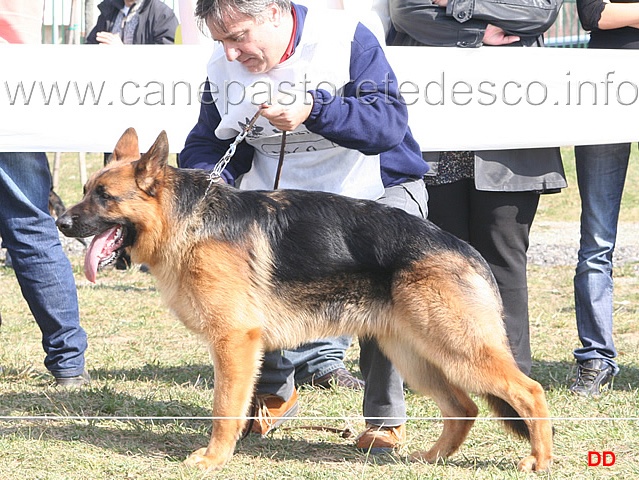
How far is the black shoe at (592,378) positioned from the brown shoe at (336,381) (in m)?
1.12

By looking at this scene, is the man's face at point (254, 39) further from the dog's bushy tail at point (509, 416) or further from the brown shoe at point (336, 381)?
the brown shoe at point (336, 381)

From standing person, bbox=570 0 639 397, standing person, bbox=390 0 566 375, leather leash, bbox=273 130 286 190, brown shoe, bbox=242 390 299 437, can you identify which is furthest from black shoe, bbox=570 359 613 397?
leather leash, bbox=273 130 286 190

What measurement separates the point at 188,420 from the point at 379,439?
37.6 inches

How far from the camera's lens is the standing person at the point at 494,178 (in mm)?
4680

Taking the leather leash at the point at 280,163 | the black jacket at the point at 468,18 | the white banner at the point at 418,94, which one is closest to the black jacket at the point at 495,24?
the black jacket at the point at 468,18

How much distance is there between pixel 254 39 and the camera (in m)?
3.76

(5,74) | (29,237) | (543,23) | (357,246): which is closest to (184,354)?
(29,237)

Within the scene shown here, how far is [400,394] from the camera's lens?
13.2ft

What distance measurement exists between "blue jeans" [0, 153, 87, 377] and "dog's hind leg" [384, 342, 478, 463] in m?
1.97

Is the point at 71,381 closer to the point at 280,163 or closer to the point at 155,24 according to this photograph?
the point at 280,163

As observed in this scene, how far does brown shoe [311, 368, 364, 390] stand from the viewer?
4.98m

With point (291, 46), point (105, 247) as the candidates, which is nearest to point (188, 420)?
point (105, 247)

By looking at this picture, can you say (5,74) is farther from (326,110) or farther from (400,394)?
(400,394)

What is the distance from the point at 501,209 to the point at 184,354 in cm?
215
